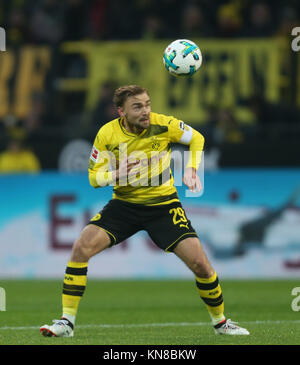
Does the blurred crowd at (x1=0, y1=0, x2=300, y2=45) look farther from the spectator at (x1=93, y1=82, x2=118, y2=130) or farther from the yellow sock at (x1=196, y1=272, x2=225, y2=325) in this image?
the yellow sock at (x1=196, y1=272, x2=225, y2=325)

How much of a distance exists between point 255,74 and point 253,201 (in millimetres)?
3527

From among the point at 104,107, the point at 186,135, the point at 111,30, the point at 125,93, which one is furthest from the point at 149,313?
the point at 111,30

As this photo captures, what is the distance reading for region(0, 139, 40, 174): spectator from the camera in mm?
15594

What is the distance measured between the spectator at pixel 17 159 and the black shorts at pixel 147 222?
7481 millimetres

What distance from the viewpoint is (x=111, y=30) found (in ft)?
61.7

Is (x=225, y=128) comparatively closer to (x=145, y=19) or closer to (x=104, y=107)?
(x=104, y=107)

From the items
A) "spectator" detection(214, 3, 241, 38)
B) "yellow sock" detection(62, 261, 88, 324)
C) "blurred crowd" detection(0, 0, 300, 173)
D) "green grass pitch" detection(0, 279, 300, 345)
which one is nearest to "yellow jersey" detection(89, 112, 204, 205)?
"yellow sock" detection(62, 261, 88, 324)

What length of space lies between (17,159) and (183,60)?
25.4 feet

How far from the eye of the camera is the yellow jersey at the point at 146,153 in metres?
8.20

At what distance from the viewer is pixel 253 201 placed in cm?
1473

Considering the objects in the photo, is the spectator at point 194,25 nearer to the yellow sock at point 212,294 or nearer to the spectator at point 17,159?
the spectator at point 17,159
